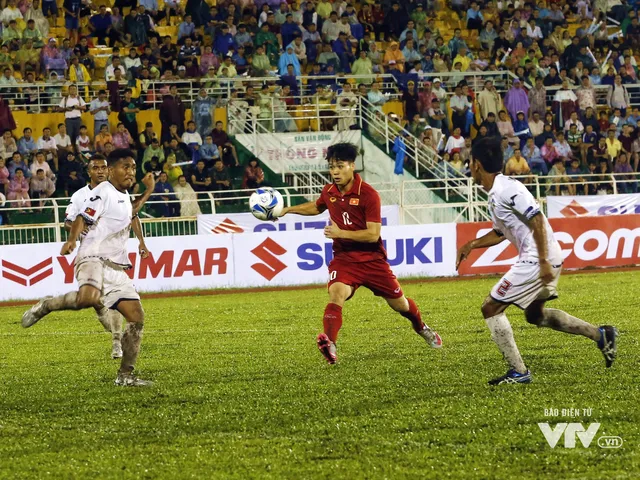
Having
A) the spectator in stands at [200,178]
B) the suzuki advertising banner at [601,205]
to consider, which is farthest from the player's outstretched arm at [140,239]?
the suzuki advertising banner at [601,205]

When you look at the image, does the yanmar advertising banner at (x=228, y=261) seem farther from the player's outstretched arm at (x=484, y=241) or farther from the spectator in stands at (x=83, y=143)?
the player's outstretched arm at (x=484, y=241)

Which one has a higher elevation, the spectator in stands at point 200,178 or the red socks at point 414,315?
the red socks at point 414,315

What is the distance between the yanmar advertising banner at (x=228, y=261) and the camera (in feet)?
67.6

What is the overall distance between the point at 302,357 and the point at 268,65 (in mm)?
17850

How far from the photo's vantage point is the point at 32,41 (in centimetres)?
2656

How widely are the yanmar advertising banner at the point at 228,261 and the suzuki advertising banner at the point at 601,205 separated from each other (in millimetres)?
3606

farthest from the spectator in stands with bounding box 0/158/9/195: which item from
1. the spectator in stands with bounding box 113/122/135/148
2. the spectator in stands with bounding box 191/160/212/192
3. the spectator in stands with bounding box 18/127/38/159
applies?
the spectator in stands with bounding box 191/160/212/192

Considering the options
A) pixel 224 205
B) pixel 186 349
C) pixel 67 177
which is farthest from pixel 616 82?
pixel 186 349

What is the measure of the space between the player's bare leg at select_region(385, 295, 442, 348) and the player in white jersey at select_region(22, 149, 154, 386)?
2.54m

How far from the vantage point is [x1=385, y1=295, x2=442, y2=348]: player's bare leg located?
11.0 meters

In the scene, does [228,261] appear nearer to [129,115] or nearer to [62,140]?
[62,140]

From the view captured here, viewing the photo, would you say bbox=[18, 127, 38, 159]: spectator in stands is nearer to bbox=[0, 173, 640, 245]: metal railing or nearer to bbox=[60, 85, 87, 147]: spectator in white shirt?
bbox=[60, 85, 87, 147]: spectator in white shirt

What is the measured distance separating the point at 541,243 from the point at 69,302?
171 inches

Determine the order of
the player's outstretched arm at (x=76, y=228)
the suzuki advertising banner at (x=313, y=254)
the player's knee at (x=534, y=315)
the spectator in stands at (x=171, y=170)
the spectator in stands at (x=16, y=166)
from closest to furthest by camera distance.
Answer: the player's knee at (x=534, y=315) < the player's outstretched arm at (x=76, y=228) < the suzuki advertising banner at (x=313, y=254) < the spectator in stands at (x=16, y=166) < the spectator in stands at (x=171, y=170)
